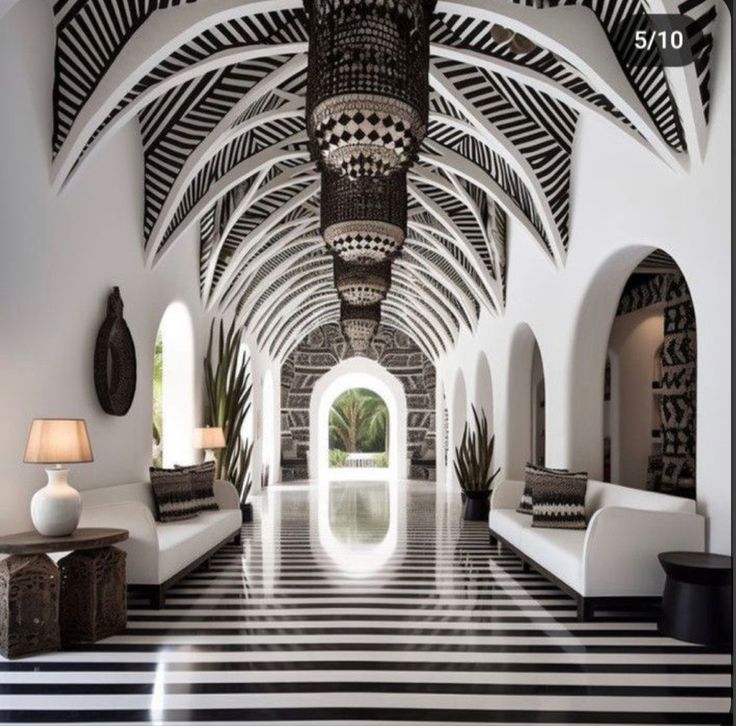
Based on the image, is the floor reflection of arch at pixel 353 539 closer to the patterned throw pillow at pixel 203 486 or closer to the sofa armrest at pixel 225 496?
the sofa armrest at pixel 225 496

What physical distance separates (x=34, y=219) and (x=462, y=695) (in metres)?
4.11

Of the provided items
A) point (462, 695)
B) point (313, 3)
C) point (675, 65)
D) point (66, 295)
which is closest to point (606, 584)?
point (462, 695)

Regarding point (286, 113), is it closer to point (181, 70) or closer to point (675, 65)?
point (181, 70)

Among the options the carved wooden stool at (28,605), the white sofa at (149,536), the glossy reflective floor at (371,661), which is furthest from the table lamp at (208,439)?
the carved wooden stool at (28,605)

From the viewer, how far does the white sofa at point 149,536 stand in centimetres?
532

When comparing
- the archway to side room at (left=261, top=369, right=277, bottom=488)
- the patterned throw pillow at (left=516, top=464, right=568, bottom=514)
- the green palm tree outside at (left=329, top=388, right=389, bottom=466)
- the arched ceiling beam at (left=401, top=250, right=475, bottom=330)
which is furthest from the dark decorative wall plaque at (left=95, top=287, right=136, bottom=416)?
the green palm tree outside at (left=329, top=388, right=389, bottom=466)

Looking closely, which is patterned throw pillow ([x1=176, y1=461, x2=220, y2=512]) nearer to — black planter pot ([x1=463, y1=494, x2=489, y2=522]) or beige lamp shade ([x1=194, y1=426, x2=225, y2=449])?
beige lamp shade ([x1=194, y1=426, x2=225, y2=449])

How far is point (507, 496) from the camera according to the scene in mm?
8352

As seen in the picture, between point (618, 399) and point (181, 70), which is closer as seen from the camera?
point (181, 70)

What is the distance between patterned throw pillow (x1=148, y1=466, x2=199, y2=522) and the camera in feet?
24.2

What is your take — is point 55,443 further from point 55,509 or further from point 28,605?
point 28,605

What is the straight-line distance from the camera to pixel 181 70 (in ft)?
19.9

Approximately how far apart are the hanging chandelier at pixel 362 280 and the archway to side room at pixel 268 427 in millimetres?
9919

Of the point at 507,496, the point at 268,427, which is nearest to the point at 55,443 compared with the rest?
the point at 507,496
